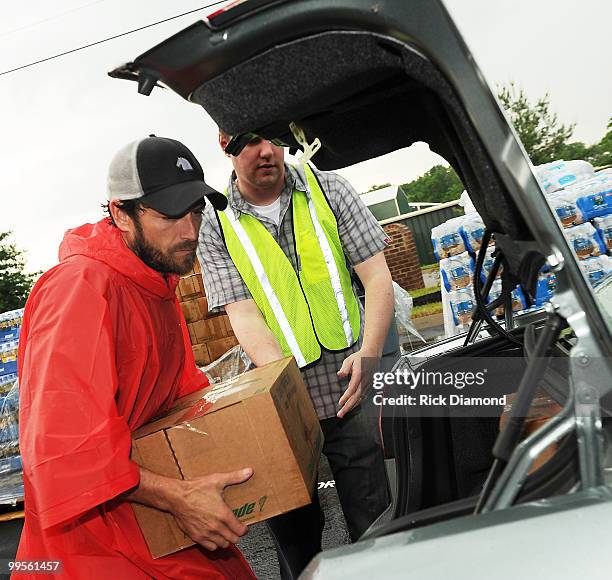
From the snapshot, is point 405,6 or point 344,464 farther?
point 344,464

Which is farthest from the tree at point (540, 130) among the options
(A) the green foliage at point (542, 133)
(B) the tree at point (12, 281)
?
(B) the tree at point (12, 281)

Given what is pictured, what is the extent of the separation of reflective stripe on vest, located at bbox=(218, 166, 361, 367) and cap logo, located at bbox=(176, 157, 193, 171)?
2.37 feet

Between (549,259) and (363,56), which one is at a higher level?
(363,56)

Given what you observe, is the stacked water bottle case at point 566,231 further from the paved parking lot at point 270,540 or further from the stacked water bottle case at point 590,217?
the paved parking lot at point 270,540

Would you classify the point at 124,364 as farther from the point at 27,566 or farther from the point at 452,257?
the point at 452,257

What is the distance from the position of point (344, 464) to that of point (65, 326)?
4.98 feet

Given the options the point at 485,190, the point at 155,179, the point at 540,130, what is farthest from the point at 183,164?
the point at 540,130

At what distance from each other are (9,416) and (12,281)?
24.3 metres

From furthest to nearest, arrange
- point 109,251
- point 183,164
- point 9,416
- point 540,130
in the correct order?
point 540,130, point 9,416, point 183,164, point 109,251

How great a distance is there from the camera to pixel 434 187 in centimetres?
3241

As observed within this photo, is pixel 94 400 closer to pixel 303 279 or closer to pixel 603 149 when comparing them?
pixel 303 279

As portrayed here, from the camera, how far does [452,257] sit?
6.03m

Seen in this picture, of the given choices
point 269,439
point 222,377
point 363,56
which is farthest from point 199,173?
point 222,377

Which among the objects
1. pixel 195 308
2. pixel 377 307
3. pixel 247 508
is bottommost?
pixel 247 508
